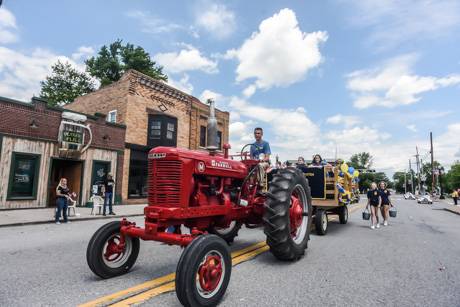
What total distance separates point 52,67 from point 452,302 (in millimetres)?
36803

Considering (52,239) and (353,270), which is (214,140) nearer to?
(353,270)

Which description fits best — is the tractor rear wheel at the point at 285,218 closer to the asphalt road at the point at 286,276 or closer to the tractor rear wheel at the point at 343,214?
the asphalt road at the point at 286,276

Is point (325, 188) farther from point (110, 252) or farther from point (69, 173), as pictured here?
point (69, 173)

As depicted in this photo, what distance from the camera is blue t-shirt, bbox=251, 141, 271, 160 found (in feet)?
19.1

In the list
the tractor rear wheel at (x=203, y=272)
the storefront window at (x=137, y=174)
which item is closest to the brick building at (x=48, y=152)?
→ the storefront window at (x=137, y=174)

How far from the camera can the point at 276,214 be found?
427cm

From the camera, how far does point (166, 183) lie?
3551 mm

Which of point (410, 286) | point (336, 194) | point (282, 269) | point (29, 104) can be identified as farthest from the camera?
A: point (29, 104)

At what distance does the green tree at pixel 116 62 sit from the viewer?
31.9m

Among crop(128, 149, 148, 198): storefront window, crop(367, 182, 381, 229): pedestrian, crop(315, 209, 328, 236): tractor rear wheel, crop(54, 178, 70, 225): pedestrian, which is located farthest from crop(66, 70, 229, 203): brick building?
crop(315, 209, 328, 236): tractor rear wheel

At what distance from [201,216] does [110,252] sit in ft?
4.07

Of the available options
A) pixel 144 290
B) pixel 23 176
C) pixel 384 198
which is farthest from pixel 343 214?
pixel 23 176

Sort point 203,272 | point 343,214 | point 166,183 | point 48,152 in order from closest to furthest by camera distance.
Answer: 1. point 203,272
2. point 166,183
3. point 343,214
4. point 48,152

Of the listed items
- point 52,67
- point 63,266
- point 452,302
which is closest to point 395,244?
point 452,302
